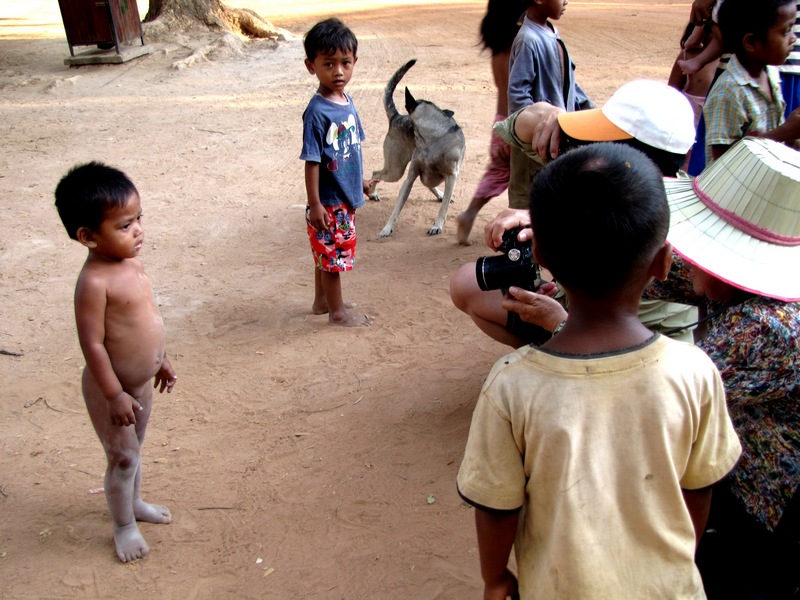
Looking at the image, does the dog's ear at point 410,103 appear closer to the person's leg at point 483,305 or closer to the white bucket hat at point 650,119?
the person's leg at point 483,305

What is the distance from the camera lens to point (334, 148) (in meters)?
3.89

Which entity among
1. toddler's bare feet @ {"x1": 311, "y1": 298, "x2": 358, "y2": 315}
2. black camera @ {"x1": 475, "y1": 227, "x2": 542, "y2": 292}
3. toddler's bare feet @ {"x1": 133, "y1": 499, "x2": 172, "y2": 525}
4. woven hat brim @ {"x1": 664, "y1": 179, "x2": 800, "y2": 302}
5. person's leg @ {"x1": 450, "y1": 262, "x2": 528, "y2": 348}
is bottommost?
toddler's bare feet @ {"x1": 311, "y1": 298, "x2": 358, "y2": 315}

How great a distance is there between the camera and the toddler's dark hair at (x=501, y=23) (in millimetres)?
4320

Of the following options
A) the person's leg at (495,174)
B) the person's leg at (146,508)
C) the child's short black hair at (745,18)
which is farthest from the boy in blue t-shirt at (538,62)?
the person's leg at (146,508)

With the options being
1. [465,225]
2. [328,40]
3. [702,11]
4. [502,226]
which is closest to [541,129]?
[502,226]

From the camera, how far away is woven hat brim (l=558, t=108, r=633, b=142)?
7.98 ft

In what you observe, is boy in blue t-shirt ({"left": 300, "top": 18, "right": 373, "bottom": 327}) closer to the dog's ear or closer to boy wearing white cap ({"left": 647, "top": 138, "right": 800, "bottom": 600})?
the dog's ear

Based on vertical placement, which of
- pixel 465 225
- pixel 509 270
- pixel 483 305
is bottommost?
pixel 465 225

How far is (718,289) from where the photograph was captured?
187 cm

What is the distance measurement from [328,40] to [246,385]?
182 centimetres

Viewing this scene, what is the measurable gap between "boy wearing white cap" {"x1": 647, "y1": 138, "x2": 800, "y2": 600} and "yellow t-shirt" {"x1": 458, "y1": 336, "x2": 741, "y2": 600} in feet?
1.32

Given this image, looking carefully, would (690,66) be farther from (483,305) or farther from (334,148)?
(483,305)

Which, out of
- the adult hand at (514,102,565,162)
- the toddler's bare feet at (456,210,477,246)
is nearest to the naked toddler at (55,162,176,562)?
the adult hand at (514,102,565,162)

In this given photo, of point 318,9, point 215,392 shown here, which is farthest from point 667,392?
point 318,9
